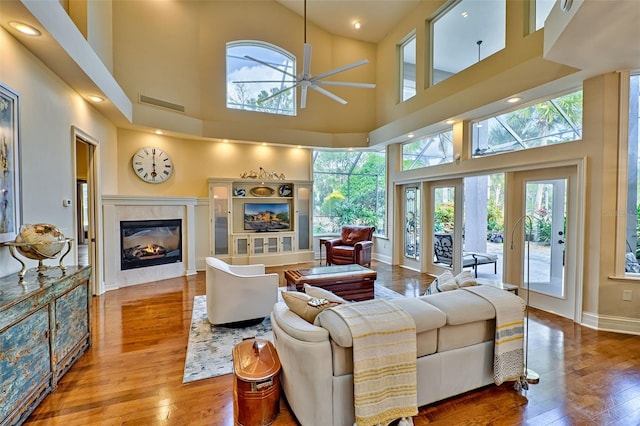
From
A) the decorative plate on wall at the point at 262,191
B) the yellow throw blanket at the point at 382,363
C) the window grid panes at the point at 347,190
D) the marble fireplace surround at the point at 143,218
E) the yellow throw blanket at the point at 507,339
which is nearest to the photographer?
the yellow throw blanket at the point at 382,363

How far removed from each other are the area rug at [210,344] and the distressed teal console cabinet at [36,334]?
A: 0.97 metres

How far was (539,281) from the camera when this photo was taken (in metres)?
4.29

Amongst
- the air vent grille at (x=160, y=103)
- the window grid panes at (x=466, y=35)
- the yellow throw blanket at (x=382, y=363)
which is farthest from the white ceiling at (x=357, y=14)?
the yellow throw blanket at (x=382, y=363)

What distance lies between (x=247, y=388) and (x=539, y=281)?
436 centimetres

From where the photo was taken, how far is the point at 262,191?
723 cm

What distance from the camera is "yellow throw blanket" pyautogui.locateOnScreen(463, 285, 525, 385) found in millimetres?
2209

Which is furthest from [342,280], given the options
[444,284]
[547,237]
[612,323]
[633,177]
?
[633,177]

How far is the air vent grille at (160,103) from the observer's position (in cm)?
564

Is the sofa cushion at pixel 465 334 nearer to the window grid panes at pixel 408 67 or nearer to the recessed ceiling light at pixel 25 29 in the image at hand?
the recessed ceiling light at pixel 25 29

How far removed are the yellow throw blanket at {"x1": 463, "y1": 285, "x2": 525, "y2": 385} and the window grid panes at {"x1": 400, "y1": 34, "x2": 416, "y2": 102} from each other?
17.1 feet

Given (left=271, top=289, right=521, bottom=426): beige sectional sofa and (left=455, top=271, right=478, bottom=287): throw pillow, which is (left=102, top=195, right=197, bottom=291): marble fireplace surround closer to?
(left=271, top=289, right=521, bottom=426): beige sectional sofa

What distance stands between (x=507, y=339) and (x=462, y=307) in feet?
1.51

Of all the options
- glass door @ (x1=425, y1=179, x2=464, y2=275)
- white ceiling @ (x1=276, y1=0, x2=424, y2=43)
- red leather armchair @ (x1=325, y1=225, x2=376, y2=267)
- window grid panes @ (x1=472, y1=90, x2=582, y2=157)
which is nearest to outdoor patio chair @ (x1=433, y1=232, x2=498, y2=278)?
glass door @ (x1=425, y1=179, x2=464, y2=275)

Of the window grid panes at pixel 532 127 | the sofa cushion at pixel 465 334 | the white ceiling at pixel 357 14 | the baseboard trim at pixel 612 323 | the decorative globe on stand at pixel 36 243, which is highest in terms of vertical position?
the white ceiling at pixel 357 14
